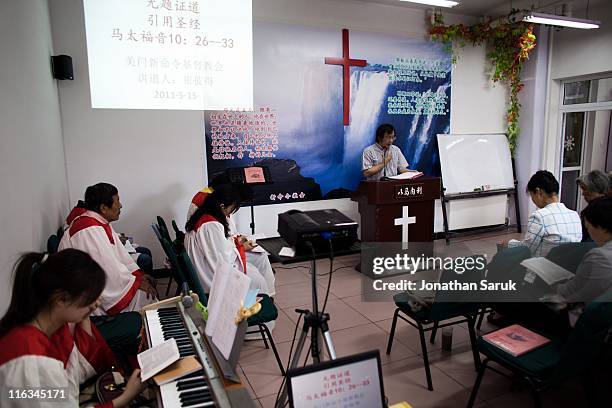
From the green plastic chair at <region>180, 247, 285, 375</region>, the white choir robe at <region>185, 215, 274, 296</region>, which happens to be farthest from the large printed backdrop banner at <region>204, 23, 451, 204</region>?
the green plastic chair at <region>180, 247, 285, 375</region>

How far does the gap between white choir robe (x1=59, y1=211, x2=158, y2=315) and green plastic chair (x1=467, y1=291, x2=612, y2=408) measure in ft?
6.60

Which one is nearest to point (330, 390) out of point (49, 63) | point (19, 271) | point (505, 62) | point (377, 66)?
point (19, 271)

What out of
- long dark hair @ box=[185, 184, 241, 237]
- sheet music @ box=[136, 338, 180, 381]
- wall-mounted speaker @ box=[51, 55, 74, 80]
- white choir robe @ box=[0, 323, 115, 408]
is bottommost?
sheet music @ box=[136, 338, 180, 381]

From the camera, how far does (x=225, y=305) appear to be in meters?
1.34

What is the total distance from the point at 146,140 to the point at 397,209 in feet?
8.85

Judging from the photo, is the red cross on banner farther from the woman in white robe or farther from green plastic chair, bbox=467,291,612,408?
green plastic chair, bbox=467,291,612,408

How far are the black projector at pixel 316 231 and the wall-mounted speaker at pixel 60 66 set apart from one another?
245 cm

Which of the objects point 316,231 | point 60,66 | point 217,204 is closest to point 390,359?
point 316,231

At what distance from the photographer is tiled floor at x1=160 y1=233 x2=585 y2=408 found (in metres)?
2.14

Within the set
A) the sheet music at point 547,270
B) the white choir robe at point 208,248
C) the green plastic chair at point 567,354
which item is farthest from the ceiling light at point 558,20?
the white choir robe at point 208,248

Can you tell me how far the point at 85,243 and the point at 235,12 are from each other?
222cm

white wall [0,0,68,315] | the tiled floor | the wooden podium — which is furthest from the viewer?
the wooden podium

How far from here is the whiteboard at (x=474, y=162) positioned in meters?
5.33

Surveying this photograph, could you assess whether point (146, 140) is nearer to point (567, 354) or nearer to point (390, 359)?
point (390, 359)
